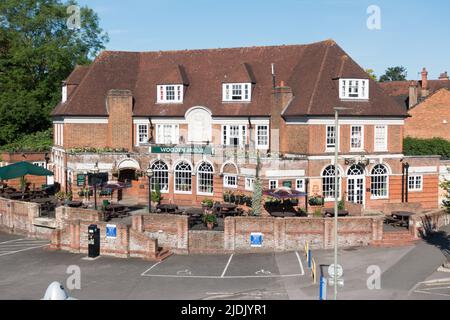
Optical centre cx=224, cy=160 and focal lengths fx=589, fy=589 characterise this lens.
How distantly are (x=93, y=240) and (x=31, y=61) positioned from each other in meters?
33.2

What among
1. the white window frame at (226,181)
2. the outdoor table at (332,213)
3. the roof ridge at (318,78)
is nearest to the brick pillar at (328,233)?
the outdoor table at (332,213)

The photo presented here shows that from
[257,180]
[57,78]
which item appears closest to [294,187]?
[257,180]

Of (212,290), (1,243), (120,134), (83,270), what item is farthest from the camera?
(120,134)

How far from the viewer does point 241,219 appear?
30609 mm

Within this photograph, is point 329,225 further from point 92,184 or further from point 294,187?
point 92,184

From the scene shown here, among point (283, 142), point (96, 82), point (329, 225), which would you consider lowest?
point (329, 225)

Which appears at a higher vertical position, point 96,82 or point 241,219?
point 96,82

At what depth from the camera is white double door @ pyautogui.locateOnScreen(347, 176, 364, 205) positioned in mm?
38750

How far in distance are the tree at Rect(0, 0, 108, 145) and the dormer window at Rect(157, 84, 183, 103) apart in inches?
672

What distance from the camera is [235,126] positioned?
4316cm

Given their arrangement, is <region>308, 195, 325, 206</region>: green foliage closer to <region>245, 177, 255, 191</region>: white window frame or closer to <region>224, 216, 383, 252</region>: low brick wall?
<region>245, 177, 255, 191</region>: white window frame

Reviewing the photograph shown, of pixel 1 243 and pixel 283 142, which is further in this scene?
pixel 283 142

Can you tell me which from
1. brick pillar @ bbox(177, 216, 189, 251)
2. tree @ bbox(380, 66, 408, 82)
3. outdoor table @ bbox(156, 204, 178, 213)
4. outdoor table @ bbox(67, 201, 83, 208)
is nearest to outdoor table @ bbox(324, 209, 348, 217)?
brick pillar @ bbox(177, 216, 189, 251)

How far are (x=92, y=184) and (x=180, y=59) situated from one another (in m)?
13.6
